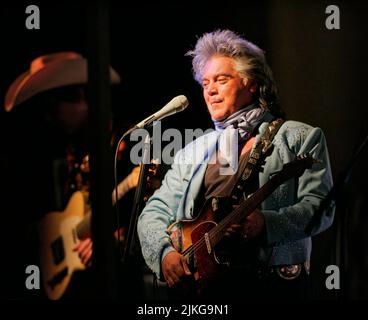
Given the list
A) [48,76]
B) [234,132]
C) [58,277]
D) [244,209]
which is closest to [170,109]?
[234,132]

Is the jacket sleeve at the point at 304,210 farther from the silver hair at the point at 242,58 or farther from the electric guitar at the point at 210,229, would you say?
the silver hair at the point at 242,58

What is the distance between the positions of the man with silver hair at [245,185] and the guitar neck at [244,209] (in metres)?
0.02

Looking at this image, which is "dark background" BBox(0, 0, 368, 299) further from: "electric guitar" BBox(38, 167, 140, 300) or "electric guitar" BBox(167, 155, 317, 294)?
"electric guitar" BBox(167, 155, 317, 294)

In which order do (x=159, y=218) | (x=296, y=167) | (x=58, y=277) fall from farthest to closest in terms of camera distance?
(x=58, y=277), (x=159, y=218), (x=296, y=167)

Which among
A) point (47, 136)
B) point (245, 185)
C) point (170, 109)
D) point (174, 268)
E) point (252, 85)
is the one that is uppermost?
point (252, 85)

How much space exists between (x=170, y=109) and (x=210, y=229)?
704mm

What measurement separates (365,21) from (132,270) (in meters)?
1.81

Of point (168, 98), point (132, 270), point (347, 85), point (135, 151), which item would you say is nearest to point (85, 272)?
point (132, 270)

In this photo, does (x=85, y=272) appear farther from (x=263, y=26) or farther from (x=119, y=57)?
(x=263, y=26)

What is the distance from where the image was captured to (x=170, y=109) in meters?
4.69

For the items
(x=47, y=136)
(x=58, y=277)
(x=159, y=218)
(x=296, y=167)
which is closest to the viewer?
(x=296, y=167)

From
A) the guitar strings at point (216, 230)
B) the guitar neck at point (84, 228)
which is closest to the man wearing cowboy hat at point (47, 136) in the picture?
the guitar neck at point (84, 228)

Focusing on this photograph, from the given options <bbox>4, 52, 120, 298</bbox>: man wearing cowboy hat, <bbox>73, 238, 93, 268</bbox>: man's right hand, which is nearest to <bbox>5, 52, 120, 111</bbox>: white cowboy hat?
<bbox>4, 52, 120, 298</bbox>: man wearing cowboy hat

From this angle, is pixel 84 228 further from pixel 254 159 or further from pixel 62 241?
pixel 254 159
